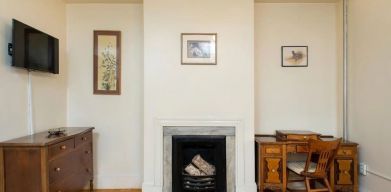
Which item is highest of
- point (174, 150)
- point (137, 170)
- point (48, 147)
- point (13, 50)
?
point (13, 50)

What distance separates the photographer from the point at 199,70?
335 centimetres

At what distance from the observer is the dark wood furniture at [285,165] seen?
3.13 meters

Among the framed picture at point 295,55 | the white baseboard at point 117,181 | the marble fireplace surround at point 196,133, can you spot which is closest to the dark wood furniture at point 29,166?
the marble fireplace surround at point 196,133

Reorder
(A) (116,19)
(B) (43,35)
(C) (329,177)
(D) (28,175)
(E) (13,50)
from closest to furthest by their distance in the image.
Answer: (D) (28,175) < (E) (13,50) < (B) (43,35) < (C) (329,177) < (A) (116,19)

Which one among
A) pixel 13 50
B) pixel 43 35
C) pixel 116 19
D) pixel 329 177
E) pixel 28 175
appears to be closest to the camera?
pixel 28 175

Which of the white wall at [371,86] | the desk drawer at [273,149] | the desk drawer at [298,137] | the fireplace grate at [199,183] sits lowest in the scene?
the fireplace grate at [199,183]

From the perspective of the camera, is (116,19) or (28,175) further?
(116,19)

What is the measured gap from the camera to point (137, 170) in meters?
3.78

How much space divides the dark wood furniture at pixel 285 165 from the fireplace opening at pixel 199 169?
48 cm

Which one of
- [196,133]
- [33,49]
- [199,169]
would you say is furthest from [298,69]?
[33,49]

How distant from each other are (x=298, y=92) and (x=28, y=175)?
3291mm

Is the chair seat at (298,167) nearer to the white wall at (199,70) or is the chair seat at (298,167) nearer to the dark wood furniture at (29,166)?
the white wall at (199,70)

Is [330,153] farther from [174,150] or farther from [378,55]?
[174,150]

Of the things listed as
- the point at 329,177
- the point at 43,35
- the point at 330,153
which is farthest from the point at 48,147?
the point at 329,177
